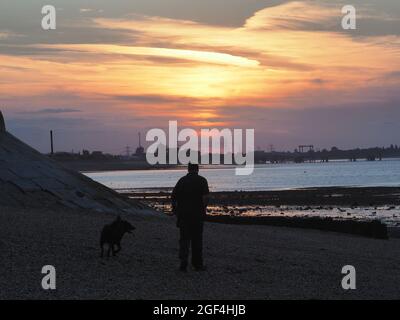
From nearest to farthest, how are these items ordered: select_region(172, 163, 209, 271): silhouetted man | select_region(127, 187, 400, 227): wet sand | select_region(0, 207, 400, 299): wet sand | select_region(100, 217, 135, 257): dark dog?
1. select_region(0, 207, 400, 299): wet sand
2. select_region(172, 163, 209, 271): silhouetted man
3. select_region(100, 217, 135, 257): dark dog
4. select_region(127, 187, 400, 227): wet sand

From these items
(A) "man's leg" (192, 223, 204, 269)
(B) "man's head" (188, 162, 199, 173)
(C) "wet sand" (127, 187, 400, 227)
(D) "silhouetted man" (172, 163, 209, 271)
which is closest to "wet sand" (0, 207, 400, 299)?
(A) "man's leg" (192, 223, 204, 269)

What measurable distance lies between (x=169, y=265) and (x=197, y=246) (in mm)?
994

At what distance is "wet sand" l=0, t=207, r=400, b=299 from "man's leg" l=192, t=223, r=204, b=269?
265mm

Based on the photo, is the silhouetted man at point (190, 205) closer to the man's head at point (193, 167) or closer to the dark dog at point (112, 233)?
the man's head at point (193, 167)

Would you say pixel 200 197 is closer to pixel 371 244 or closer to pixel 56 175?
pixel 371 244

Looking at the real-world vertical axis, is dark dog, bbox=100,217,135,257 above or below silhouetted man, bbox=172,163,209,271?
below

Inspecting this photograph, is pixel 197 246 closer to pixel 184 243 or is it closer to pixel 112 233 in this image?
pixel 184 243

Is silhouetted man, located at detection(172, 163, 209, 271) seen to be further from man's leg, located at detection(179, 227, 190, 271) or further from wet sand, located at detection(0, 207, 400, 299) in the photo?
wet sand, located at detection(0, 207, 400, 299)

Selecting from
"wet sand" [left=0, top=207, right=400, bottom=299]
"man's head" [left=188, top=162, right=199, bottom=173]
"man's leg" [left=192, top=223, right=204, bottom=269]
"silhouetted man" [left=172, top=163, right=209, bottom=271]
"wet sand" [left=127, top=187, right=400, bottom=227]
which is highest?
"man's head" [left=188, top=162, right=199, bottom=173]

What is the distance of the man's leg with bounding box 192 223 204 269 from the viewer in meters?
13.0

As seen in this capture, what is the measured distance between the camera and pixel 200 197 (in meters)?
12.9

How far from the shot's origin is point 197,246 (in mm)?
13141
